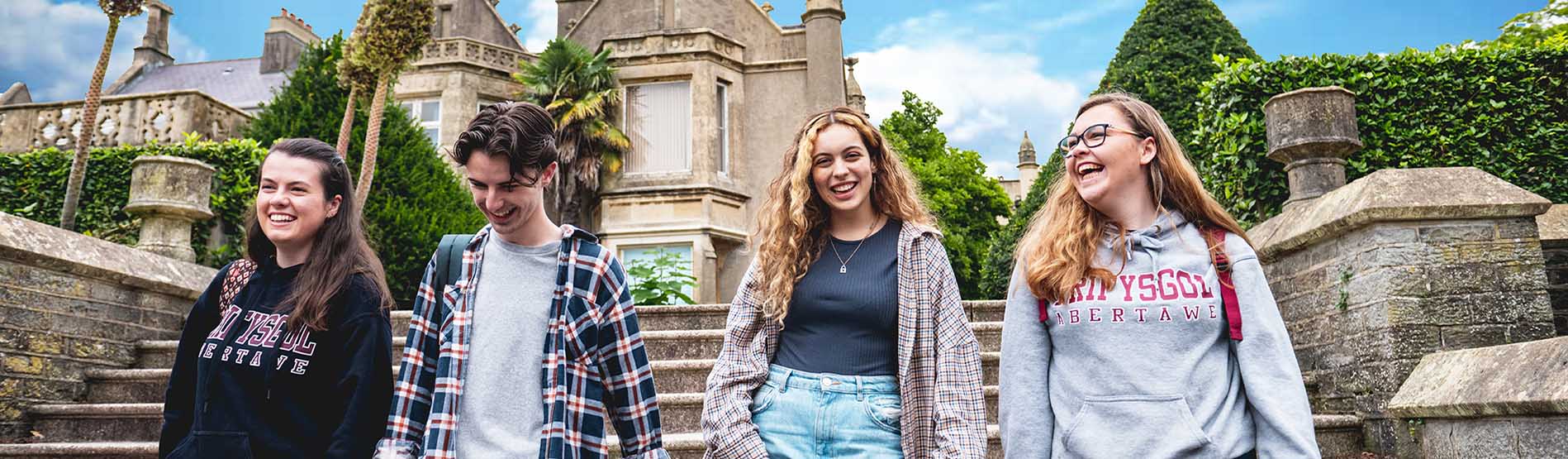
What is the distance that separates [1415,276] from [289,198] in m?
4.31

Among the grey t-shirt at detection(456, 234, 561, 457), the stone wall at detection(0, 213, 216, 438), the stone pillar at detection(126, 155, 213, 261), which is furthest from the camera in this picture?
the stone pillar at detection(126, 155, 213, 261)

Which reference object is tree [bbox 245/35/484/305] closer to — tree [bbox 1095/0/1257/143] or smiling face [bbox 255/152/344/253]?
smiling face [bbox 255/152/344/253]

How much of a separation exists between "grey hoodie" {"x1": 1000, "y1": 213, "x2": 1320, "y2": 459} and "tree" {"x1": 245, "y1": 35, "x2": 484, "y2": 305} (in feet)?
30.7

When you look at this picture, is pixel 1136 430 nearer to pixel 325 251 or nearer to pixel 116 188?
pixel 325 251

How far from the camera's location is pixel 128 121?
11.4m

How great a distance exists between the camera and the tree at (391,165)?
10539 mm

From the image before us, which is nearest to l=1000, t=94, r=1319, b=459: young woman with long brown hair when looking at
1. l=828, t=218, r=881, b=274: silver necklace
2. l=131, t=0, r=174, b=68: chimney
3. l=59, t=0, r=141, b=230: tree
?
l=828, t=218, r=881, b=274: silver necklace

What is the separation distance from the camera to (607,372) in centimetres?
227

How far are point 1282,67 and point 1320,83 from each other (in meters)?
0.23

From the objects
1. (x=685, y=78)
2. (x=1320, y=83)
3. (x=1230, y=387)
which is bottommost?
(x=1230, y=387)

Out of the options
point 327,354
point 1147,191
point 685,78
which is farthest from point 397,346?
point 685,78

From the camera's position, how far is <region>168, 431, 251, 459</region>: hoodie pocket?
2217 mm

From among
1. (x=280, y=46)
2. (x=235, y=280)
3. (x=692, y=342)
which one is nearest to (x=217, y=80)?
(x=280, y=46)

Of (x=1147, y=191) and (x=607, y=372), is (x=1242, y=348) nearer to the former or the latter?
(x=1147, y=191)
